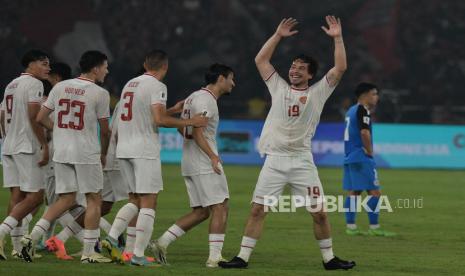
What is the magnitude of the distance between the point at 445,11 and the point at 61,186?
33060mm

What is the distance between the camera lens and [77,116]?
40.3 ft

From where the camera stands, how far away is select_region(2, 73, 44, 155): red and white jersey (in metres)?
13.0

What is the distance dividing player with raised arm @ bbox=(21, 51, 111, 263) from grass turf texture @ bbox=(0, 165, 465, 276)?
525 millimetres

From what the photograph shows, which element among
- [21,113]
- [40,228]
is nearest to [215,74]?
[21,113]

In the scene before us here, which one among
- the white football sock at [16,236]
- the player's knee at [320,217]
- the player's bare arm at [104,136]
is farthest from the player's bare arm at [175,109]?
the white football sock at [16,236]

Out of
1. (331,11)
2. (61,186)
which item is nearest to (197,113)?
(61,186)

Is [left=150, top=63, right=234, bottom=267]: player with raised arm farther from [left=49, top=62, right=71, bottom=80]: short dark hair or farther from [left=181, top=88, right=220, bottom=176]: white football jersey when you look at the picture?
[left=49, top=62, right=71, bottom=80]: short dark hair

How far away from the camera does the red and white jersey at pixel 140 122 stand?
12.2m

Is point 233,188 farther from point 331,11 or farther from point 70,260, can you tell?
point 331,11

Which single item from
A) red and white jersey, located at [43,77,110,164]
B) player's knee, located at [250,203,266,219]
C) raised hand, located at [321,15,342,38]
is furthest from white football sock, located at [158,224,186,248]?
raised hand, located at [321,15,342,38]

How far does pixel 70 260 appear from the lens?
499 inches

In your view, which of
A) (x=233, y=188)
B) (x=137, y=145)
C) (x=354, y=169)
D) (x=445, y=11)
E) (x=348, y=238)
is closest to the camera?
(x=137, y=145)

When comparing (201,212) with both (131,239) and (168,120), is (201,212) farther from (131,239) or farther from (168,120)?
(168,120)

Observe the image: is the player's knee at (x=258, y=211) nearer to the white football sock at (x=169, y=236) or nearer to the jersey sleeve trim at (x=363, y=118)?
the white football sock at (x=169, y=236)
